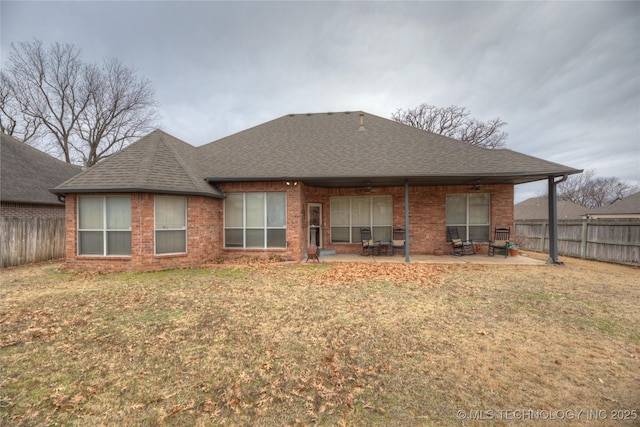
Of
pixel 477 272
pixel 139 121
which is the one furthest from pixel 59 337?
pixel 139 121

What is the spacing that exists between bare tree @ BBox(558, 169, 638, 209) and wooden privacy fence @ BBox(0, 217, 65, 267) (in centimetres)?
6981

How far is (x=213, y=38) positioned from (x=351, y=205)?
1264cm

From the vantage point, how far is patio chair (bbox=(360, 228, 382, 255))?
35.8 feet

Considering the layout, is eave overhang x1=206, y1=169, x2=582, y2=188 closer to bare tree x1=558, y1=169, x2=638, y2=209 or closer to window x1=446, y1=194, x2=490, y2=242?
window x1=446, y1=194, x2=490, y2=242

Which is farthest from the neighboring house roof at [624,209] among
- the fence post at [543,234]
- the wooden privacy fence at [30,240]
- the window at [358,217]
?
the wooden privacy fence at [30,240]

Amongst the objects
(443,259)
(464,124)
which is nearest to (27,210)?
(443,259)

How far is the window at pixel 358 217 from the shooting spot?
11562mm

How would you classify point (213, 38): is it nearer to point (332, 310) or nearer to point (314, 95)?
point (314, 95)

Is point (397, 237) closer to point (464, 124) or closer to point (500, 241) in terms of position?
point (500, 241)

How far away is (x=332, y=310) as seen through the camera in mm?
4789

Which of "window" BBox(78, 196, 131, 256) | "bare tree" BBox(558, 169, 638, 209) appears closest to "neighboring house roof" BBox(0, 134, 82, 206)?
"window" BBox(78, 196, 131, 256)

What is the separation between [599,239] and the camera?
10.5 meters

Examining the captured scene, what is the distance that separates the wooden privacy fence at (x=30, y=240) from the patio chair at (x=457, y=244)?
54.2ft

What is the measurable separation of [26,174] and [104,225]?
9.05 metres
